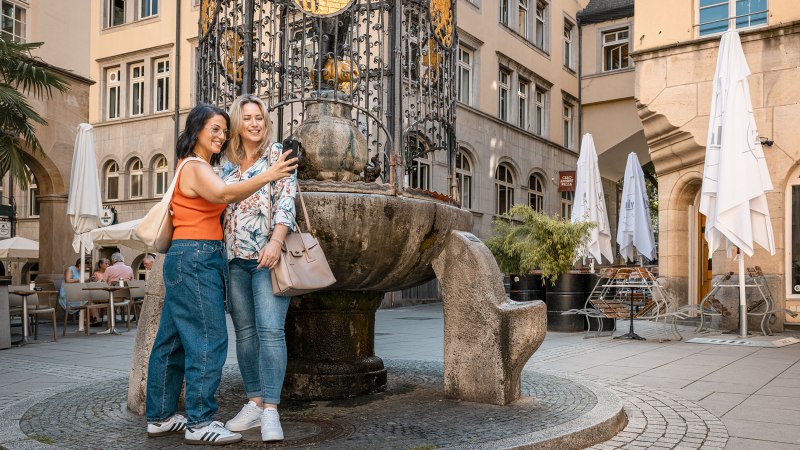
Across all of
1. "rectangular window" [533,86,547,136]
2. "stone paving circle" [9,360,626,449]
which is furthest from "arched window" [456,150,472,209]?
"stone paving circle" [9,360,626,449]

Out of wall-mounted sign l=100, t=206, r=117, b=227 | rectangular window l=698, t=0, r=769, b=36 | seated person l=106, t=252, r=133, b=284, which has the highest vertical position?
rectangular window l=698, t=0, r=769, b=36

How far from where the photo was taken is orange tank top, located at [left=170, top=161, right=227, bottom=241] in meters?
3.77

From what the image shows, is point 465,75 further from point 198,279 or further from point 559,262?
point 198,279

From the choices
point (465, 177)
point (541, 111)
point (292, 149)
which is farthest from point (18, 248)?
point (541, 111)

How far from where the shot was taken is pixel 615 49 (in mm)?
30875

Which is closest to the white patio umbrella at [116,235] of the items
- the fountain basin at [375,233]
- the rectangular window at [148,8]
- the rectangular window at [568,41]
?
the fountain basin at [375,233]

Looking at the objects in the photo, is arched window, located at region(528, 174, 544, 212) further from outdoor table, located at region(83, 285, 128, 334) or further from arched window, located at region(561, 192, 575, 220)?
outdoor table, located at region(83, 285, 128, 334)

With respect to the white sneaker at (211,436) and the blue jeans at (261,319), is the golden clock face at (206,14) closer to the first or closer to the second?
the blue jeans at (261,319)

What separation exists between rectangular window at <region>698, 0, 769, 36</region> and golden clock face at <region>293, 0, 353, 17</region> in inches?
420

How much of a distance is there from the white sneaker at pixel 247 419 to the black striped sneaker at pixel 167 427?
0.85 feet

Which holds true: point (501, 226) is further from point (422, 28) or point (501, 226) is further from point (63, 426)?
point (63, 426)

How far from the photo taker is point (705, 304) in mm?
12250

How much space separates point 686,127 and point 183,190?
1209 centimetres

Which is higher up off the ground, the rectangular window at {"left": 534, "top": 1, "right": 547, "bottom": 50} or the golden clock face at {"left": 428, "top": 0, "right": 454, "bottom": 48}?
the rectangular window at {"left": 534, "top": 1, "right": 547, "bottom": 50}
